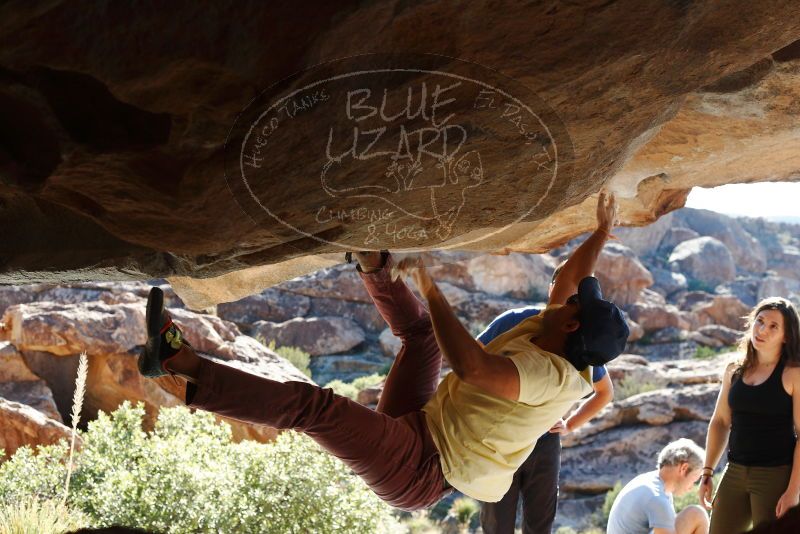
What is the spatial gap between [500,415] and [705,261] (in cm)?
2713

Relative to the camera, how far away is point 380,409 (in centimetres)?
395

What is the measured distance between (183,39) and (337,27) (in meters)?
0.38

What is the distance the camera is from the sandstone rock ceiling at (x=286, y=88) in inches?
76.4

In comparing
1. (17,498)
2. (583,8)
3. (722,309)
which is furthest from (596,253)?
(722,309)

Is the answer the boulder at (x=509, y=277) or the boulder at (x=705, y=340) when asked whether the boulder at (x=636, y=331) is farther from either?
the boulder at (x=509, y=277)

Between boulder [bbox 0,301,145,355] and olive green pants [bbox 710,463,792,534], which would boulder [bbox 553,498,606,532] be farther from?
olive green pants [bbox 710,463,792,534]

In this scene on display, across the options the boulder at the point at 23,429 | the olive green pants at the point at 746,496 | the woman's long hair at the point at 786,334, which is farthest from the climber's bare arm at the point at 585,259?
the boulder at the point at 23,429

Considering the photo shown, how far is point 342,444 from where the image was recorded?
3.39 meters

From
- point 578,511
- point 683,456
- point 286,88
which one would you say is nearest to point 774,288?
point 578,511

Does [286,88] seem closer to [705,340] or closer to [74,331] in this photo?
[74,331]

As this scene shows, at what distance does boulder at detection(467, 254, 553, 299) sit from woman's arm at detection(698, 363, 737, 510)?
16.7m

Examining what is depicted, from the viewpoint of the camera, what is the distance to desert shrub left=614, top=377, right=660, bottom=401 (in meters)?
15.3

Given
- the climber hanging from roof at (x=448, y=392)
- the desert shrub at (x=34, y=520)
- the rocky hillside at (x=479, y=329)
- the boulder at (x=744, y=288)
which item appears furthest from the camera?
the boulder at (x=744, y=288)

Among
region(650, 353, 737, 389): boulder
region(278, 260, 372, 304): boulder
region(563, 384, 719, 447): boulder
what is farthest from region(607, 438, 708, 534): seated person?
region(278, 260, 372, 304): boulder
